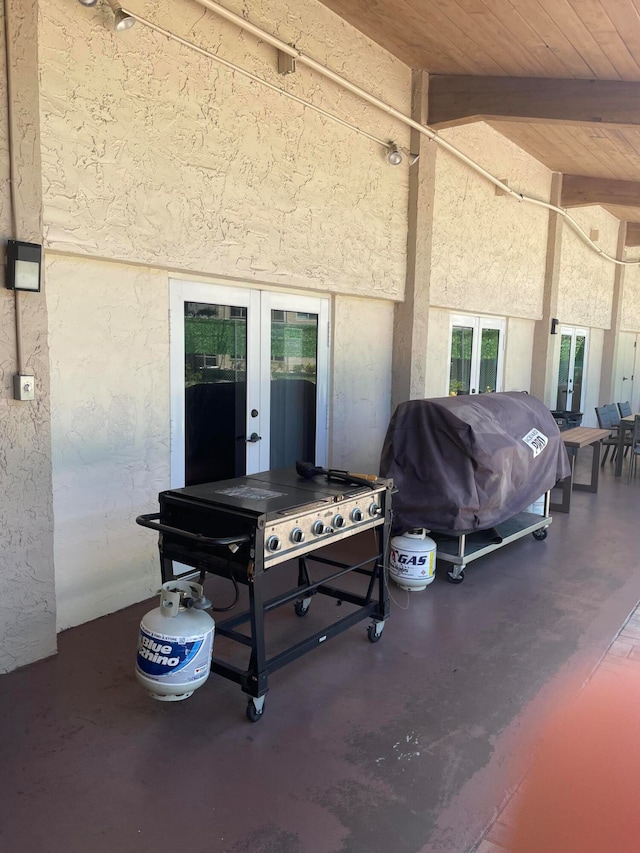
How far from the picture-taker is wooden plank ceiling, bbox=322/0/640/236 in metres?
4.45

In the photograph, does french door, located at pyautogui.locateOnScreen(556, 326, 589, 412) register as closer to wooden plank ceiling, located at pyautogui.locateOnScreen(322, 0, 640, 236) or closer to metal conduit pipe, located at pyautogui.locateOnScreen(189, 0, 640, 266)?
metal conduit pipe, located at pyautogui.locateOnScreen(189, 0, 640, 266)

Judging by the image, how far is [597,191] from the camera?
356 inches

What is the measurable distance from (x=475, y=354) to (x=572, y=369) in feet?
13.3

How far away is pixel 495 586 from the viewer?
466 cm

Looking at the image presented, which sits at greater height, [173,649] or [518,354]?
[518,354]

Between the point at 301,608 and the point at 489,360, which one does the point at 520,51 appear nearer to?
the point at 489,360

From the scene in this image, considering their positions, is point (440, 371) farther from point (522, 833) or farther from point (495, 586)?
point (522, 833)

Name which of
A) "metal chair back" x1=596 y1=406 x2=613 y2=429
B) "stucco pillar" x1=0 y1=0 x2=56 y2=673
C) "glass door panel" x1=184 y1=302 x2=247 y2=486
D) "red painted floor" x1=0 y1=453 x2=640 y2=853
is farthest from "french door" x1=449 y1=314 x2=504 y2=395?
"stucco pillar" x1=0 y1=0 x2=56 y2=673

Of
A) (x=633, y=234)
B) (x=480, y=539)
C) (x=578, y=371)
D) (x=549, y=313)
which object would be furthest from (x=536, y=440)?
(x=633, y=234)

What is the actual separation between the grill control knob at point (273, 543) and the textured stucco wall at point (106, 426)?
4.94 feet

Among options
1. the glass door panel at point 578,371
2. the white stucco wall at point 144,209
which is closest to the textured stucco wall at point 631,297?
the glass door panel at point 578,371

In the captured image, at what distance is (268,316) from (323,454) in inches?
56.6

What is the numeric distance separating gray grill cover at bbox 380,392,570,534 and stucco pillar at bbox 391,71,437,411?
4.58 feet

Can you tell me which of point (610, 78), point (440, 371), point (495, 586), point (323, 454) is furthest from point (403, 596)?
point (610, 78)
